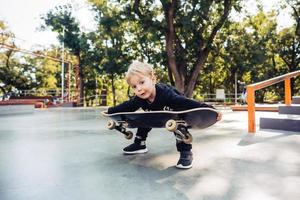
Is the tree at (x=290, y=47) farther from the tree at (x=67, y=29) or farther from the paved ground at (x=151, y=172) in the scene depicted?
the paved ground at (x=151, y=172)

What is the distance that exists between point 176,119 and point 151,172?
0.41 metres

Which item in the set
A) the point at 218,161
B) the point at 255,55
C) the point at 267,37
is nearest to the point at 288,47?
the point at 267,37

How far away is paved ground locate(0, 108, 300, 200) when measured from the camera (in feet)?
5.11

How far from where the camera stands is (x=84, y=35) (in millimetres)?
21297

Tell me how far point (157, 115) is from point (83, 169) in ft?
2.16

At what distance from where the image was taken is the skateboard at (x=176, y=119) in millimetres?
2061

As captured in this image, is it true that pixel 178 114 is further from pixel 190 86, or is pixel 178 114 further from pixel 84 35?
pixel 84 35

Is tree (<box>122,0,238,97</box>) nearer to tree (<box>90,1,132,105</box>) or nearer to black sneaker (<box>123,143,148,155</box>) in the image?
tree (<box>90,1,132,105</box>)

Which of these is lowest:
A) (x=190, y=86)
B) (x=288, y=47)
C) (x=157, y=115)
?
(x=157, y=115)

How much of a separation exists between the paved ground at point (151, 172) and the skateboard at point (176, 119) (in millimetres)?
279

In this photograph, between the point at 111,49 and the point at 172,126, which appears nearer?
the point at 172,126

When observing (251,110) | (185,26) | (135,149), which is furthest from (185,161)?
(185,26)

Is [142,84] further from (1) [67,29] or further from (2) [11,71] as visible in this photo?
(2) [11,71]

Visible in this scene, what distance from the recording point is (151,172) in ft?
6.55
